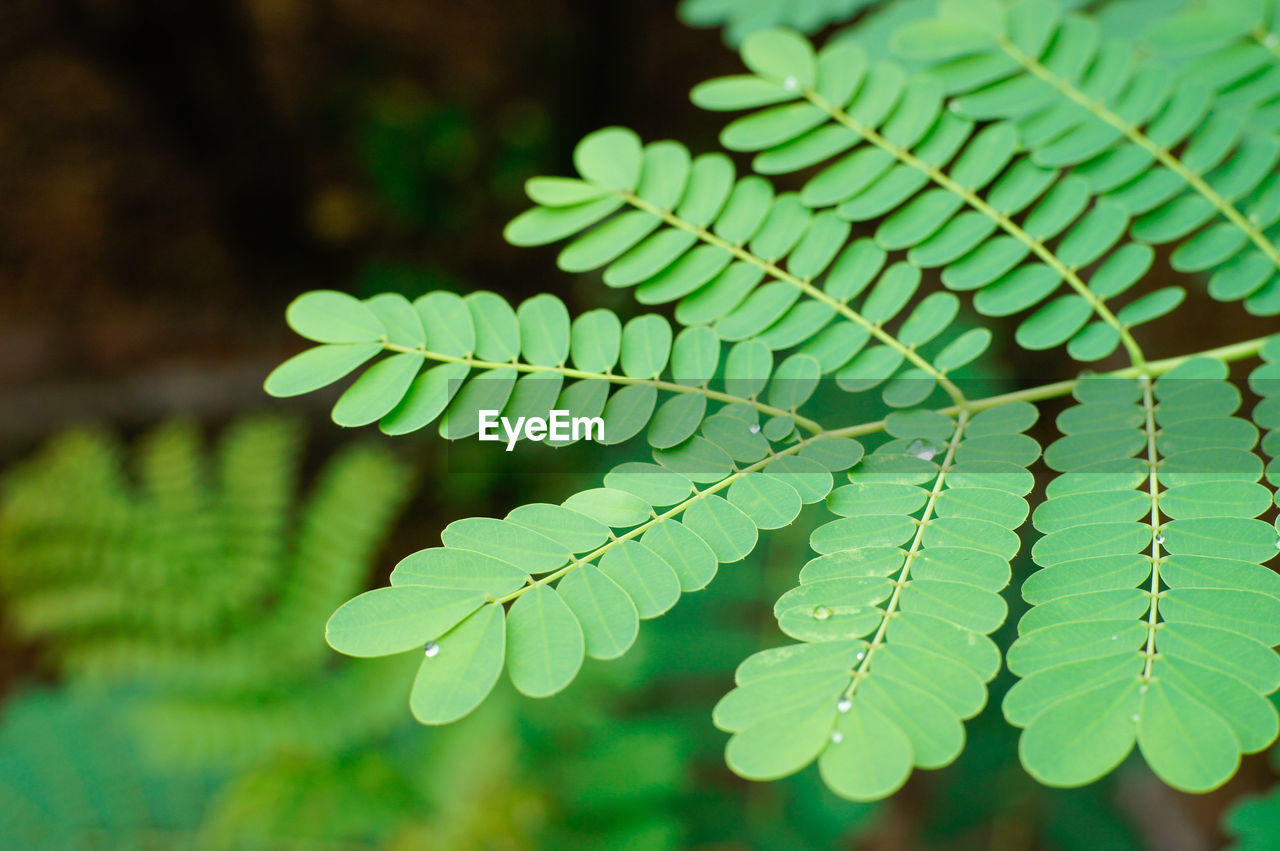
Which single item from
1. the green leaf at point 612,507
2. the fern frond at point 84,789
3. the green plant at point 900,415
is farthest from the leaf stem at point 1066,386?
the fern frond at point 84,789

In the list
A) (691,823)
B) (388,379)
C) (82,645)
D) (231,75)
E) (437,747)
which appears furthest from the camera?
(231,75)

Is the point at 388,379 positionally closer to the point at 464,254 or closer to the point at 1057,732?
the point at 1057,732

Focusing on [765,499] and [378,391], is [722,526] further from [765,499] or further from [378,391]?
[378,391]

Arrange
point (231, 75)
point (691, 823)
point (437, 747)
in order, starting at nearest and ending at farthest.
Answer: point (691, 823) < point (437, 747) < point (231, 75)

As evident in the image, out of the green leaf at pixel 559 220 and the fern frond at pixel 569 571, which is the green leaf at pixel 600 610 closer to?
the fern frond at pixel 569 571

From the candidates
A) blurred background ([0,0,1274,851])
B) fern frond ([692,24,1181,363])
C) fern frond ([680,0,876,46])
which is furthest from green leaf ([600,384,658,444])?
blurred background ([0,0,1274,851])

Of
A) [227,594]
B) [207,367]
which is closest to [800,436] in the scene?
[227,594]
